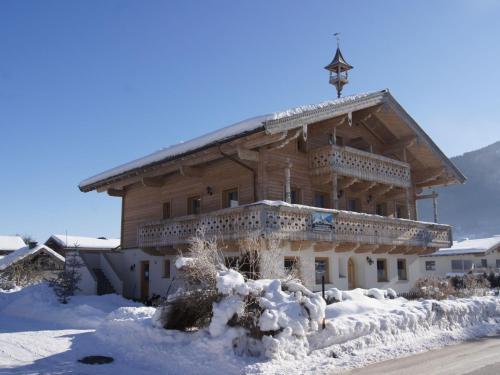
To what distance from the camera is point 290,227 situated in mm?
17016

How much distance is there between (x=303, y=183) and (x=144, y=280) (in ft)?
31.8

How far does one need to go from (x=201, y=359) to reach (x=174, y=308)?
6.96 ft

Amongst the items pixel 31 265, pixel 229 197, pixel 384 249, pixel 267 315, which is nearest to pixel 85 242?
pixel 31 265

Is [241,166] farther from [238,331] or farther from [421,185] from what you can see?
[421,185]

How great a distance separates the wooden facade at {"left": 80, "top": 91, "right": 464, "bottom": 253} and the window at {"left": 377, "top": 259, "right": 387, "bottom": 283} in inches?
37.8

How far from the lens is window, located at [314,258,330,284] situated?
2042 centimetres

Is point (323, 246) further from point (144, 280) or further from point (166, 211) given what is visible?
point (144, 280)

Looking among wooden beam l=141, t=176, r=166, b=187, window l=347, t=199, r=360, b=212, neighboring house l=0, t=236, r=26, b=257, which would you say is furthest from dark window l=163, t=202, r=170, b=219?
neighboring house l=0, t=236, r=26, b=257

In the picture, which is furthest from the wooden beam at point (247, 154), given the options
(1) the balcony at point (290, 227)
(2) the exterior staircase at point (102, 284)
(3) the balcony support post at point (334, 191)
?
(2) the exterior staircase at point (102, 284)

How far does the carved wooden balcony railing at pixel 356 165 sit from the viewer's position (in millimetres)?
20344

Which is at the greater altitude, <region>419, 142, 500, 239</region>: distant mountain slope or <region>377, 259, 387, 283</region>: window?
<region>419, 142, 500, 239</region>: distant mountain slope

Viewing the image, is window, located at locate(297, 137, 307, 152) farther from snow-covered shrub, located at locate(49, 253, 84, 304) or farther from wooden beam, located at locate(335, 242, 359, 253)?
snow-covered shrub, located at locate(49, 253, 84, 304)

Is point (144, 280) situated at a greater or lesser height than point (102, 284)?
greater

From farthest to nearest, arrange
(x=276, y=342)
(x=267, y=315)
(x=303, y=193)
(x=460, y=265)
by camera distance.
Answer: (x=460, y=265) < (x=303, y=193) < (x=267, y=315) < (x=276, y=342)
